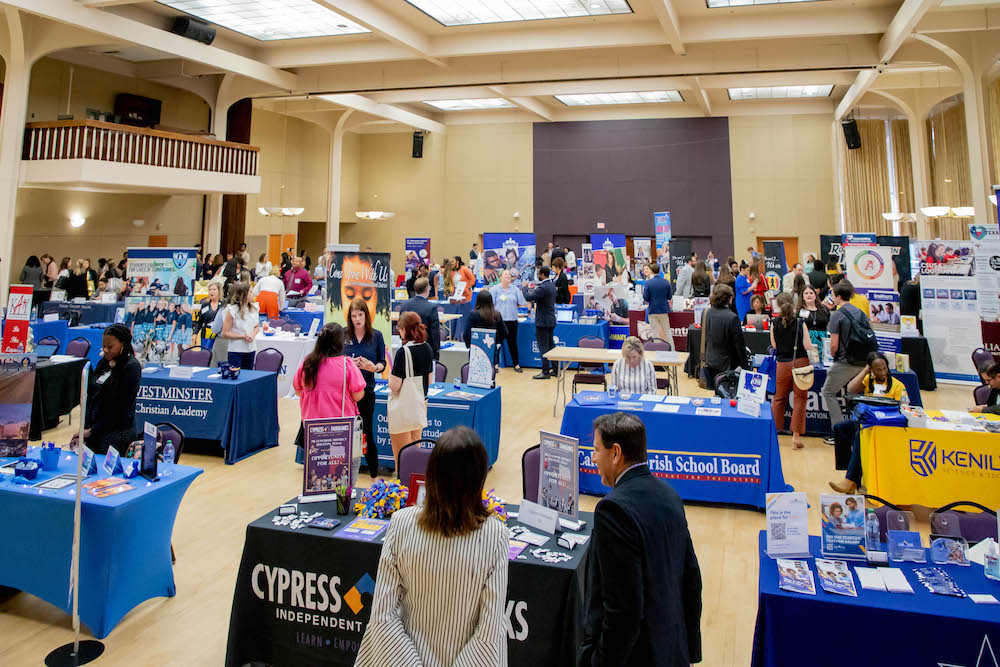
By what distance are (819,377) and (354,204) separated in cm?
1695

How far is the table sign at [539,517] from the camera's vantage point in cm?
289

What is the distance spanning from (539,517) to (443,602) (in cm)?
116

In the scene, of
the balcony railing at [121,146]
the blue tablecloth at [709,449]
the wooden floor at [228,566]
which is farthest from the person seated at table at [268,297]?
the blue tablecloth at [709,449]

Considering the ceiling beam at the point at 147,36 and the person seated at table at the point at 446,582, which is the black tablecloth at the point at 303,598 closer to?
the person seated at table at the point at 446,582

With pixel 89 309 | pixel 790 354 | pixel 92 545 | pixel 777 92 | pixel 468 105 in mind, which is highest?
pixel 468 105

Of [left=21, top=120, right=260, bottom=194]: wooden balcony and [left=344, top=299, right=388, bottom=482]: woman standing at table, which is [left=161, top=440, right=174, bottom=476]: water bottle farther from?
[left=21, top=120, right=260, bottom=194]: wooden balcony

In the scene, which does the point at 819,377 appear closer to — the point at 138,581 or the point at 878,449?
the point at 878,449

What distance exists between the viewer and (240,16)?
1180cm

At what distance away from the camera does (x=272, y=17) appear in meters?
11.8

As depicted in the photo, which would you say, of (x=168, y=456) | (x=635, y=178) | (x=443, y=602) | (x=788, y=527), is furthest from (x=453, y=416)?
(x=635, y=178)

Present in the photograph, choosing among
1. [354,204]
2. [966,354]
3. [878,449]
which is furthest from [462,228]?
[878,449]

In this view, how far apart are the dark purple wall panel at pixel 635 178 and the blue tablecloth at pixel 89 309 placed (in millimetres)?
12203

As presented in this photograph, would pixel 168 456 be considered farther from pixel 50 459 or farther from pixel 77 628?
pixel 77 628

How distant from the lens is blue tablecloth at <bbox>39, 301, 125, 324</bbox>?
1104cm
